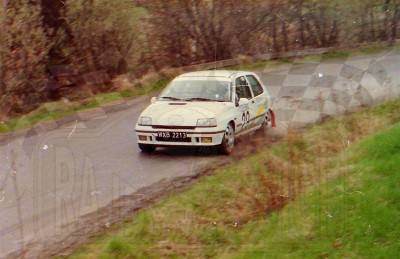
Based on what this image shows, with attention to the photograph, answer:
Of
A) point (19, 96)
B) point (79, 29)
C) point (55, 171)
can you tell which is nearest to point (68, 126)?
point (19, 96)

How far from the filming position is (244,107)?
13.3 metres

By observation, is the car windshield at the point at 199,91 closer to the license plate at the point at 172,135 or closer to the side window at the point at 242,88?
the side window at the point at 242,88

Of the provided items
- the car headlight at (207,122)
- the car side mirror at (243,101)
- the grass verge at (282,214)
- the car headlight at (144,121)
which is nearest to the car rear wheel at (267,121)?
the car side mirror at (243,101)

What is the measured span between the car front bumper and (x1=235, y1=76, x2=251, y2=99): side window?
1.61m

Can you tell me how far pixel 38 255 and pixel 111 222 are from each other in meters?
1.29

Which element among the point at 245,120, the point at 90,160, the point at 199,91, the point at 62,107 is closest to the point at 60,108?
the point at 62,107

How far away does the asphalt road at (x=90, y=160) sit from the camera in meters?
8.84

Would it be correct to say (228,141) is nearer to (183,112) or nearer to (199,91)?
(183,112)

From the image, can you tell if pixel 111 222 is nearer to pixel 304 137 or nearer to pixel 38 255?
pixel 38 255

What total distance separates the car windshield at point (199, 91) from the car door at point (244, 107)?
314mm

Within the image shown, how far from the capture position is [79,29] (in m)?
20.7

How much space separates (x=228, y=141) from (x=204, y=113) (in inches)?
29.2

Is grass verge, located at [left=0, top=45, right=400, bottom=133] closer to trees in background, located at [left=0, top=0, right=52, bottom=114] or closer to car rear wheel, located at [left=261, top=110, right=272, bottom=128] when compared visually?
trees in background, located at [left=0, top=0, right=52, bottom=114]

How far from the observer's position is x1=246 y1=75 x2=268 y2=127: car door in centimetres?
1390
